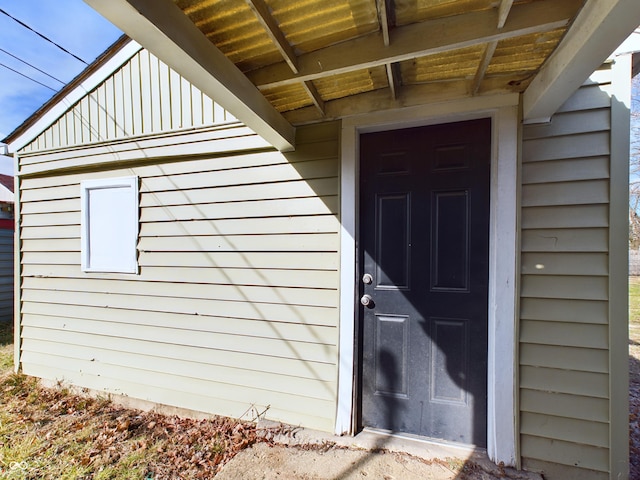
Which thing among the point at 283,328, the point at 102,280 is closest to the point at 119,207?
the point at 102,280

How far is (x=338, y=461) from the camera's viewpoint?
1595mm

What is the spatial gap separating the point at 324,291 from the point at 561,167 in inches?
60.4

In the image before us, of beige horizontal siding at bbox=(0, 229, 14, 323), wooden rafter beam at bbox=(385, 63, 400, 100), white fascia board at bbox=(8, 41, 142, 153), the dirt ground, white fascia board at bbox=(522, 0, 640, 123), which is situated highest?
white fascia board at bbox=(8, 41, 142, 153)

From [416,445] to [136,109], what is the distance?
337 cm

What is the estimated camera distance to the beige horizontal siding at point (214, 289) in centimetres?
189

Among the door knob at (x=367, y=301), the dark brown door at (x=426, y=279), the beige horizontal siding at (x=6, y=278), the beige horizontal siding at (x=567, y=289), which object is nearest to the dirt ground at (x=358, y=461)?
the dark brown door at (x=426, y=279)

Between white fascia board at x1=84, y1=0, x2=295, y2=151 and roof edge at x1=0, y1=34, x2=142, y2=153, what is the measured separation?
1806 millimetres

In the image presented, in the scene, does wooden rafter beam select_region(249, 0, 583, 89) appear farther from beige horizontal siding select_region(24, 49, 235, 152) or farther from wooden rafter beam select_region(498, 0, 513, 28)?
beige horizontal siding select_region(24, 49, 235, 152)

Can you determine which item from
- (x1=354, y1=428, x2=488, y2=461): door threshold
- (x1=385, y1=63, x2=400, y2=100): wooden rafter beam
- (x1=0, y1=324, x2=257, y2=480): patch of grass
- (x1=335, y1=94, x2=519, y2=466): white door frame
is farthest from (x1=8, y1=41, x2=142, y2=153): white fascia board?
(x1=354, y1=428, x2=488, y2=461): door threshold

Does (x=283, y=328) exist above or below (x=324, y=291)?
below

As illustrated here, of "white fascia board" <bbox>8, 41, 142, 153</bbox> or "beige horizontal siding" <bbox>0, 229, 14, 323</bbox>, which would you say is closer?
"white fascia board" <bbox>8, 41, 142, 153</bbox>

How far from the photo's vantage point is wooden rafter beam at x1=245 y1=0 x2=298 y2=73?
3.45 ft

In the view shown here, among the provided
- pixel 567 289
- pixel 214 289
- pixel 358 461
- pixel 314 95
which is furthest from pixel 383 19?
pixel 358 461

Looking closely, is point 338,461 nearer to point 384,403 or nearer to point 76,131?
point 384,403
